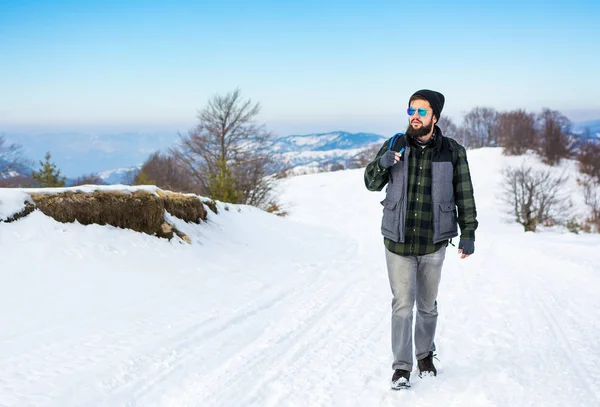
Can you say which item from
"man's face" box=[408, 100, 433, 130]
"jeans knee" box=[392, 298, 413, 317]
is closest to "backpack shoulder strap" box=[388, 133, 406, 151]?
"man's face" box=[408, 100, 433, 130]

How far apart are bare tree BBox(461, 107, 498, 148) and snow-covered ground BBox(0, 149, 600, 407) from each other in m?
103

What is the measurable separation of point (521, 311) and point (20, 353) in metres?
5.61

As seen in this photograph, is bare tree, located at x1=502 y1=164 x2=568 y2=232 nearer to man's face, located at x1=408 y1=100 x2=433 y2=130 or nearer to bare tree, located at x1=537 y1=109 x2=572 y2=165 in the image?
bare tree, located at x1=537 y1=109 x2=572 y2=165

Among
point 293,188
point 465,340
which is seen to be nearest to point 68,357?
point 465,340

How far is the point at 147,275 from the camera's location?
655cm

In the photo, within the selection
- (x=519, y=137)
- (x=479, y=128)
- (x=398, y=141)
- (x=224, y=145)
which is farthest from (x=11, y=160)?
(x=479, y=128)

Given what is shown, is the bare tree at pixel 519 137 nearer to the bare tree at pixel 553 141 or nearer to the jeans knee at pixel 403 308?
the bare tree at pixel 553 141

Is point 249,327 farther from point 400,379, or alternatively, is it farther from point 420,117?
point 420,117

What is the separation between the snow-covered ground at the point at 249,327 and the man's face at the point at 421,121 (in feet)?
6.60

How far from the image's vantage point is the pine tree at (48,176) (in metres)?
17.3

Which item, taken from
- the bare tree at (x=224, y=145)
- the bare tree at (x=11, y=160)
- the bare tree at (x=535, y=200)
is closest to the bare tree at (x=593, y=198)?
the bare tree at (x=535, y=200)

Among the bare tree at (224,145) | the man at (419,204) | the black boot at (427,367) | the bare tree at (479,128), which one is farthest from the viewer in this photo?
the bare tree at (479,128)

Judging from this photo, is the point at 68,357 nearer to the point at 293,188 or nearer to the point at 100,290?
the point at 100,290

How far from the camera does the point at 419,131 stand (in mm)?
3502
